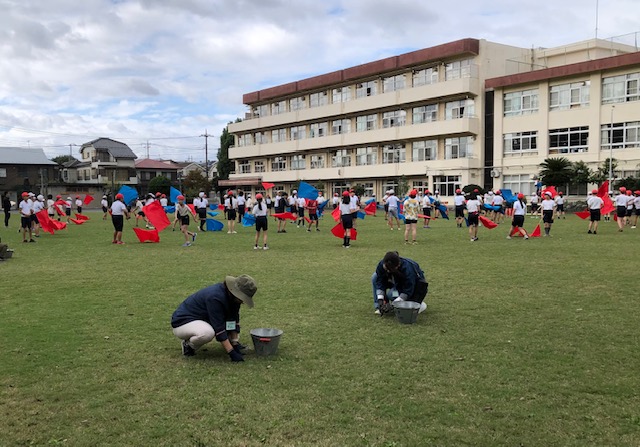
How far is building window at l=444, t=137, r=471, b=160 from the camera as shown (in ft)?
146

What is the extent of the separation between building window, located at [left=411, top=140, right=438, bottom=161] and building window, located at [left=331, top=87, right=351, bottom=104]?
9.62 meters

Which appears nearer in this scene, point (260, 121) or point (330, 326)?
point (330, 326)

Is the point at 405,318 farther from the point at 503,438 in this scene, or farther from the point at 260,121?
the point at 260,121

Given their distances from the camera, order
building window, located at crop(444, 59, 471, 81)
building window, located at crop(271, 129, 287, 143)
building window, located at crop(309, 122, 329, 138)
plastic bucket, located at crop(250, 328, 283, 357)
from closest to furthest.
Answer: plastic bucket, located at crop(250, 328, 283, 357), building window, located at crop(444, 59, 471, 81), building window, located at crop(309, 122, 329, 138), building window, located at crop(271, 129, 287, 143)

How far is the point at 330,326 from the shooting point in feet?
23.5

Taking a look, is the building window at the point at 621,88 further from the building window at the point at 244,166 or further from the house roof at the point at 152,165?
the house roof at the point at 152,165

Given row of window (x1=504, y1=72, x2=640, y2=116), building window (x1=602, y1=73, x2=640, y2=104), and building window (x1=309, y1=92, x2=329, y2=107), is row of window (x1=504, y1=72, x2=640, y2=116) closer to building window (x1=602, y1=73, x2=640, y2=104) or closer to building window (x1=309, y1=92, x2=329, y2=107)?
building window (x1=602, y1=73, x2=640, y2=104)

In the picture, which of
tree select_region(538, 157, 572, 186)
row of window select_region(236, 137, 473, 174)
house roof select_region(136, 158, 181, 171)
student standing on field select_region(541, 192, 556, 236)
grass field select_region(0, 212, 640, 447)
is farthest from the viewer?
house roof select_region(136, 158, 181, 171)

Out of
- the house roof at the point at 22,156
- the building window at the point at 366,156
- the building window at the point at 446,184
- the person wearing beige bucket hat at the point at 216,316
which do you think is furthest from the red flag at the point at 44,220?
the house roof at the point at 22,156

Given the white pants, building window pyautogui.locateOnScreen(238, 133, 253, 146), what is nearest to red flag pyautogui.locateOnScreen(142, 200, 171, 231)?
the white pants

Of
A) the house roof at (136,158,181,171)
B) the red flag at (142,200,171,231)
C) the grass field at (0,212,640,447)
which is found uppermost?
the house roof at (136,158,181,171)

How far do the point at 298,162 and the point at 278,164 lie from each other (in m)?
3.75

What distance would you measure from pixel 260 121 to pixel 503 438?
207ft

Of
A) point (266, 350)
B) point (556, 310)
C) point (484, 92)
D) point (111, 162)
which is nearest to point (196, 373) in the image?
point (266, 350)
